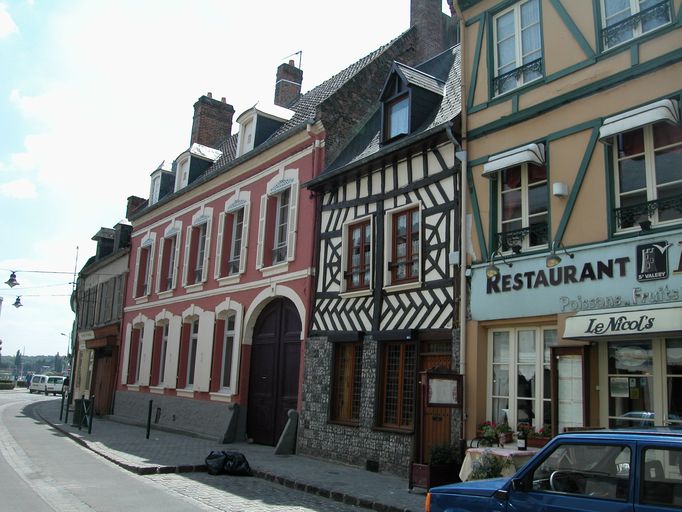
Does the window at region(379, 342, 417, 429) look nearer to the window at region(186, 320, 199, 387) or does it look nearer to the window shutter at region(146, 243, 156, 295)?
the window at region(186, 320, 199, 387)

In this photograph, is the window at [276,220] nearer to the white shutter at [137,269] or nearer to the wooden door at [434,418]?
the wooden door at [434,418]

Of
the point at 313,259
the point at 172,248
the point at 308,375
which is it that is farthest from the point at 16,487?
the point at 172,248

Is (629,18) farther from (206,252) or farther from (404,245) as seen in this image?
(206,252)

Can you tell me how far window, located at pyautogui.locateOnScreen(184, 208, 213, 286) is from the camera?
19359mm

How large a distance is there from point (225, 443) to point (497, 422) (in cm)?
786

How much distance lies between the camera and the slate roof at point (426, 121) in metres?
11.7

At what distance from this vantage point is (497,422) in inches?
373

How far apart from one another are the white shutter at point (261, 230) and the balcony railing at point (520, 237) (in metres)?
7.59

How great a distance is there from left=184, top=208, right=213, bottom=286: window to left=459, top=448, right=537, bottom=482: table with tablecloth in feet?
40.3

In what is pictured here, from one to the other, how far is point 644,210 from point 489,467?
3.77m

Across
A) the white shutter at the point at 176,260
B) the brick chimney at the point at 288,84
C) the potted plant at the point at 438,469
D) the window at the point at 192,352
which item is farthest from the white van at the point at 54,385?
the potted plant at the point at 438,469

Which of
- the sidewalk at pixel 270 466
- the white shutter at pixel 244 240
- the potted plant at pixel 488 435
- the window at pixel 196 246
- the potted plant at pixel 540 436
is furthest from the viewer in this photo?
the window at pixel 196 246

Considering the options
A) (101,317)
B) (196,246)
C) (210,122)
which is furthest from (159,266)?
(101,317)

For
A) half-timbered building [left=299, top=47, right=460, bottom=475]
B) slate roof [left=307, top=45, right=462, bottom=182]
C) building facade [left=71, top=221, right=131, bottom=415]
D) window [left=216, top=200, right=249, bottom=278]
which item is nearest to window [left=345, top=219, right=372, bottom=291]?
half-timbered building [left=299, top=47, right=460, bottom=475]
